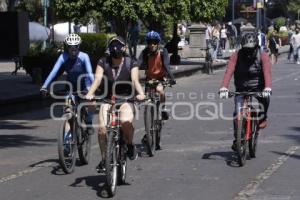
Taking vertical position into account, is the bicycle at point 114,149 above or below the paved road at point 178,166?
above

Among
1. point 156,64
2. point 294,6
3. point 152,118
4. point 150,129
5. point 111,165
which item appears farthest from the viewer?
point 294,6

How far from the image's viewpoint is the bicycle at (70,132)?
9.98 meters

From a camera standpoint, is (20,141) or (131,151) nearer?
(131,151)

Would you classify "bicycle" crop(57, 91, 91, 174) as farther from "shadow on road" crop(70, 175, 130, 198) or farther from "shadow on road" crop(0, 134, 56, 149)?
"shadow on road" crop(0, 134, 56, 149)

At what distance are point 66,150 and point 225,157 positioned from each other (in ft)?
8.46

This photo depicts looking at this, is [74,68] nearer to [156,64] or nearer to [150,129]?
[150,129]

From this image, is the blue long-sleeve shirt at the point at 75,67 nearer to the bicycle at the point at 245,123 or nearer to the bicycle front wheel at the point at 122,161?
the bicycle front wheel at the point at 122,161

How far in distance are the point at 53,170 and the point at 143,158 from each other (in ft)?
4.95

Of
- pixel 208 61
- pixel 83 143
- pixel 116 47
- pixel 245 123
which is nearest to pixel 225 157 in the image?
pixel 245 123

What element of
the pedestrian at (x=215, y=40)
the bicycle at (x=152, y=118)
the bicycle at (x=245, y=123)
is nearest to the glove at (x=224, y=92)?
the bicycle at (x=245, y=123)

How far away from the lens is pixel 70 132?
10141mm

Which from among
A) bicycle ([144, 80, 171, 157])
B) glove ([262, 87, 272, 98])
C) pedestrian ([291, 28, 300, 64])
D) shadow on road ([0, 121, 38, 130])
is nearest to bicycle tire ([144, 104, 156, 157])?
bicycle ([144, 80, 171, 157])

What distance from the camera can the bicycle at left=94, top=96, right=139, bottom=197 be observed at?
8422 millimetres

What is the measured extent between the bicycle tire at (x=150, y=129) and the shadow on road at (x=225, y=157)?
79cm
